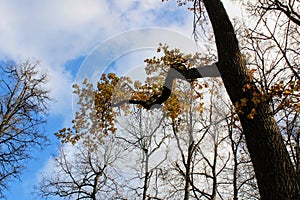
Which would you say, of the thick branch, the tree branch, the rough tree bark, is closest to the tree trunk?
the rough tree bark

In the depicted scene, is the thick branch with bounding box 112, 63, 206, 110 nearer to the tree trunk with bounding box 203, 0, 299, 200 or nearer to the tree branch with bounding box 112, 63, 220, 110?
the tree branch with bounding box 112, 63, 220, 110

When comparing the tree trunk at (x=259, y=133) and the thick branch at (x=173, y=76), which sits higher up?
the thick branch at (x=173, y=76)

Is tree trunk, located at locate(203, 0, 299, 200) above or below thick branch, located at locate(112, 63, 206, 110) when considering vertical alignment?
below

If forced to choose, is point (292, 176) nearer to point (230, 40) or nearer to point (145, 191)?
point (230, 40)

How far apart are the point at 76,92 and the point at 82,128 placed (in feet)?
2.73

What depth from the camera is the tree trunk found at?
269cm

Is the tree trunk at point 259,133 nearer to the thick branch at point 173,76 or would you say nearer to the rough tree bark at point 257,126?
the rough tree bark at point 257,126

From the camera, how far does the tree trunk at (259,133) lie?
2.69 m

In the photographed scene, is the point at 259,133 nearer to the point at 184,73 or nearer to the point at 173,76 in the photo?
the point at 184,73

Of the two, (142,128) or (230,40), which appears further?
(142,128)

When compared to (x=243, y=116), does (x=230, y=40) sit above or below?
above

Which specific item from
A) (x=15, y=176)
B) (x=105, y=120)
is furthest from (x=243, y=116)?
(x=15, y=176)

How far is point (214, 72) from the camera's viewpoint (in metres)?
3.86

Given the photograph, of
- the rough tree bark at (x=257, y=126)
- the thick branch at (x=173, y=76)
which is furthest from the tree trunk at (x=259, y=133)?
the thick branch at (x=173, y=76)
